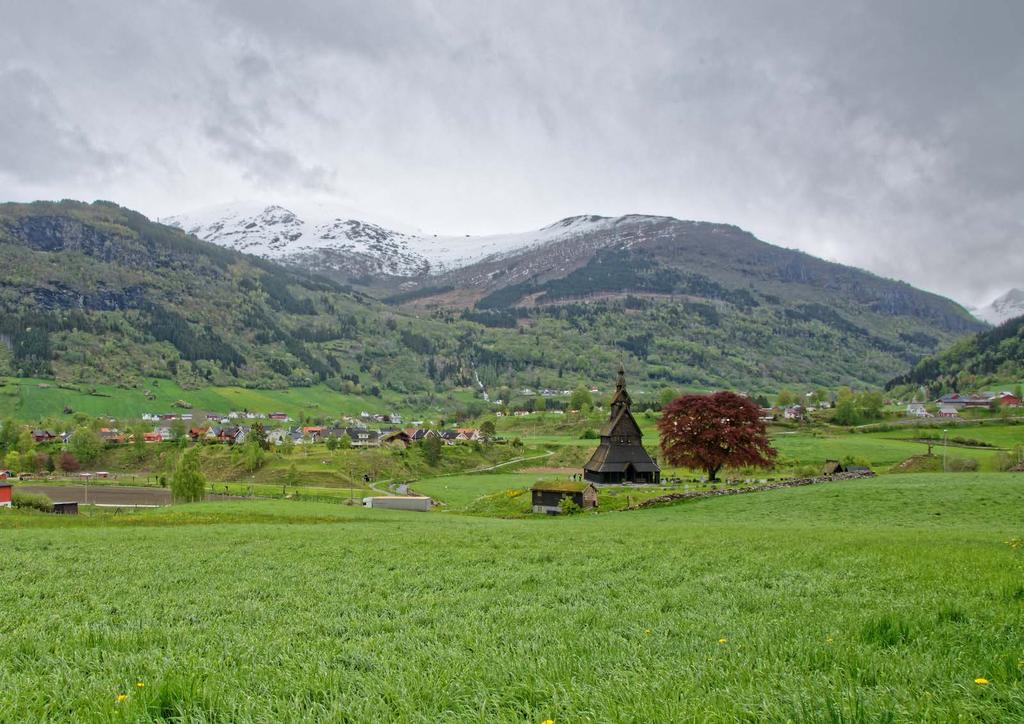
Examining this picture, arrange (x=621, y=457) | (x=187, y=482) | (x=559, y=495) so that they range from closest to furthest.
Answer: (x=559, y=495) → (x=621, y=457) → (x=187, y=482)

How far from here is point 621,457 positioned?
82.4 meters

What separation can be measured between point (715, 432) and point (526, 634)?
66.4 metres

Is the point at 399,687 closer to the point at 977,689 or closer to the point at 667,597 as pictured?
the point at 977,689

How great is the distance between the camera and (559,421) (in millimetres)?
198625

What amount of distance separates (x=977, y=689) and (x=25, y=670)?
9937mm

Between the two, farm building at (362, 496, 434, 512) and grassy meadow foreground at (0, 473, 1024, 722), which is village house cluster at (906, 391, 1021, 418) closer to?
farm building at (362, 496, 434, 512)

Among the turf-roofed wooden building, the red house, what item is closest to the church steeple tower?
the turf-roofed wooden building

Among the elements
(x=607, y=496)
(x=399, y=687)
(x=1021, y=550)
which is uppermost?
(x=399, y=687)

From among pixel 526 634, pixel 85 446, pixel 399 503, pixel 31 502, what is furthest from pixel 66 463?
pixel 526 634

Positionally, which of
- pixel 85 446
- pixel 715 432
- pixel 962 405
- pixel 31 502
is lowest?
pixel 31 502

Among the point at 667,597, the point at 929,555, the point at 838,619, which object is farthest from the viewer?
the point at 929,555

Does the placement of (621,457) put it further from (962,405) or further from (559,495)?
(962,405)

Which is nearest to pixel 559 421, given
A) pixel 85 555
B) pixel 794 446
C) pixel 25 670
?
pixel 794 446

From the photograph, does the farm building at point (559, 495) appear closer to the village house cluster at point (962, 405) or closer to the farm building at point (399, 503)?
the farm building at point (399, 503)
